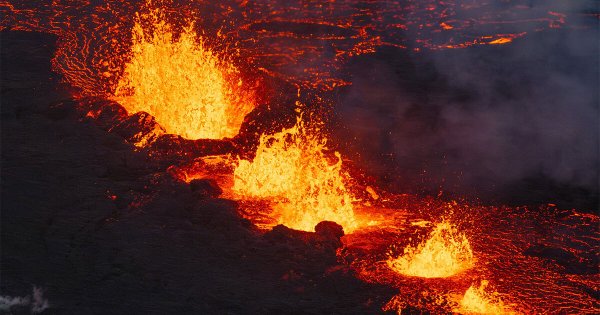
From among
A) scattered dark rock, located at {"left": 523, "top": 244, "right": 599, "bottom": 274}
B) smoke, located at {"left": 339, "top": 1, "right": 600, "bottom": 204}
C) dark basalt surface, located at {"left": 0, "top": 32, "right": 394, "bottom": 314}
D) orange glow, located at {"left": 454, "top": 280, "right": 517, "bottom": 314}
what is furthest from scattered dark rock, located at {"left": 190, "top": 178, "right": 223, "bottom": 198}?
scattered dark rock, located at {"left": 523, "top": 244, "right": 599, "bottom": 274}

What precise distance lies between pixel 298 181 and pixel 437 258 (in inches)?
57.4

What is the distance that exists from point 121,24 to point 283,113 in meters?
3.89

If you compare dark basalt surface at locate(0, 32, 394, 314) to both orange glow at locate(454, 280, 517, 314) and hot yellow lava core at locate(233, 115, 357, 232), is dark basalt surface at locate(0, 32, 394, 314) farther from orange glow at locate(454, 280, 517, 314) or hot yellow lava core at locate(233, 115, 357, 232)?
orange glow at locate(454, 280, 517, 314)

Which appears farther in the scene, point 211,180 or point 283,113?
point 283,113

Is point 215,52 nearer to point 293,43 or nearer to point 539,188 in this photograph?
point 293,43

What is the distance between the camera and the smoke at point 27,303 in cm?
418

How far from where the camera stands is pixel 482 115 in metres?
7.57

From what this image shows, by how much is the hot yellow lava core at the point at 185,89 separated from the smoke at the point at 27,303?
2865 millimetres

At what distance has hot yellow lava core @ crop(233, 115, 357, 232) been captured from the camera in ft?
18.1

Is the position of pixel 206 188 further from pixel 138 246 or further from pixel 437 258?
pixel 437 258

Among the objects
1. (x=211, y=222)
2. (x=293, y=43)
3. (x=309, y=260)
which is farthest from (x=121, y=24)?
(x=309, y=260)

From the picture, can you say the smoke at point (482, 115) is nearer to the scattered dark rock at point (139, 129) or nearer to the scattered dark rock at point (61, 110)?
Result: the scattered dark rock at point (139, 129)

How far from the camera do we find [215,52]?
30.0ft

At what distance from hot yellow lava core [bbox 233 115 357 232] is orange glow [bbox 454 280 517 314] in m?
1.12
